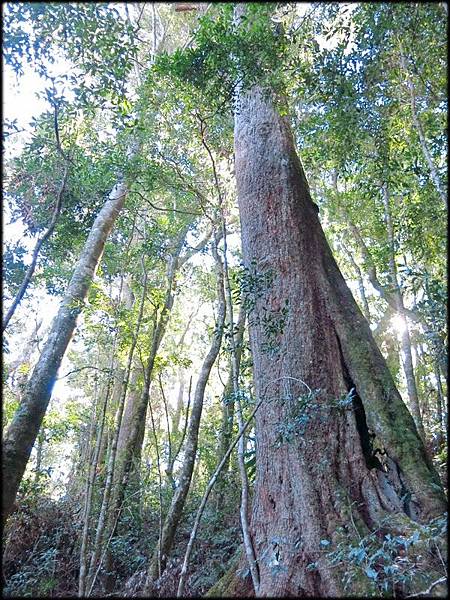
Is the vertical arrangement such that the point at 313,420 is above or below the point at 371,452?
above

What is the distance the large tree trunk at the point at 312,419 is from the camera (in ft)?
11.5

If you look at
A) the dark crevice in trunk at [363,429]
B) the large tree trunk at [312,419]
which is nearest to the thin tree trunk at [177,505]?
the large tree trunk at [312,419]

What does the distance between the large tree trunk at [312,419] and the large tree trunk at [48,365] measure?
8.49 feet

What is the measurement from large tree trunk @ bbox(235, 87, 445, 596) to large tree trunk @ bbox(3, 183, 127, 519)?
259cm

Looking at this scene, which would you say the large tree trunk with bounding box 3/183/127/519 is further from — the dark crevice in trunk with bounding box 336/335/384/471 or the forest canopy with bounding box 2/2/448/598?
the dark crevice in trunk with bounding box 336/335/384/471

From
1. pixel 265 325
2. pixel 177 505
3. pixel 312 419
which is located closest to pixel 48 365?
pixel 177 505

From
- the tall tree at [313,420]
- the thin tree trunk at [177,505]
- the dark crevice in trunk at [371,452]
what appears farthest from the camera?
the thin tree trunk at [177,505]

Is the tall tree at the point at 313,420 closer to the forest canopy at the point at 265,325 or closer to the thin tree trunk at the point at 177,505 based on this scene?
the forest canopy at the point at 265,325

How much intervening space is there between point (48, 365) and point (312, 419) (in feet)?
11.4

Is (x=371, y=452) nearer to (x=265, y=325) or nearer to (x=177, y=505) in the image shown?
(x=265, y=325)

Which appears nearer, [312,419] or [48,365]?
[312,419]

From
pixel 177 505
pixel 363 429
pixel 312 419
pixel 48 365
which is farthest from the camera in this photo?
pixel 48 365

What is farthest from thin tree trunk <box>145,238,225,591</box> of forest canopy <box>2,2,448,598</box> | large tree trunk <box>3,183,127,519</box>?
large tree trunk <box>3,183,127,519</box>

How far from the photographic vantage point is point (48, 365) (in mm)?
5684
